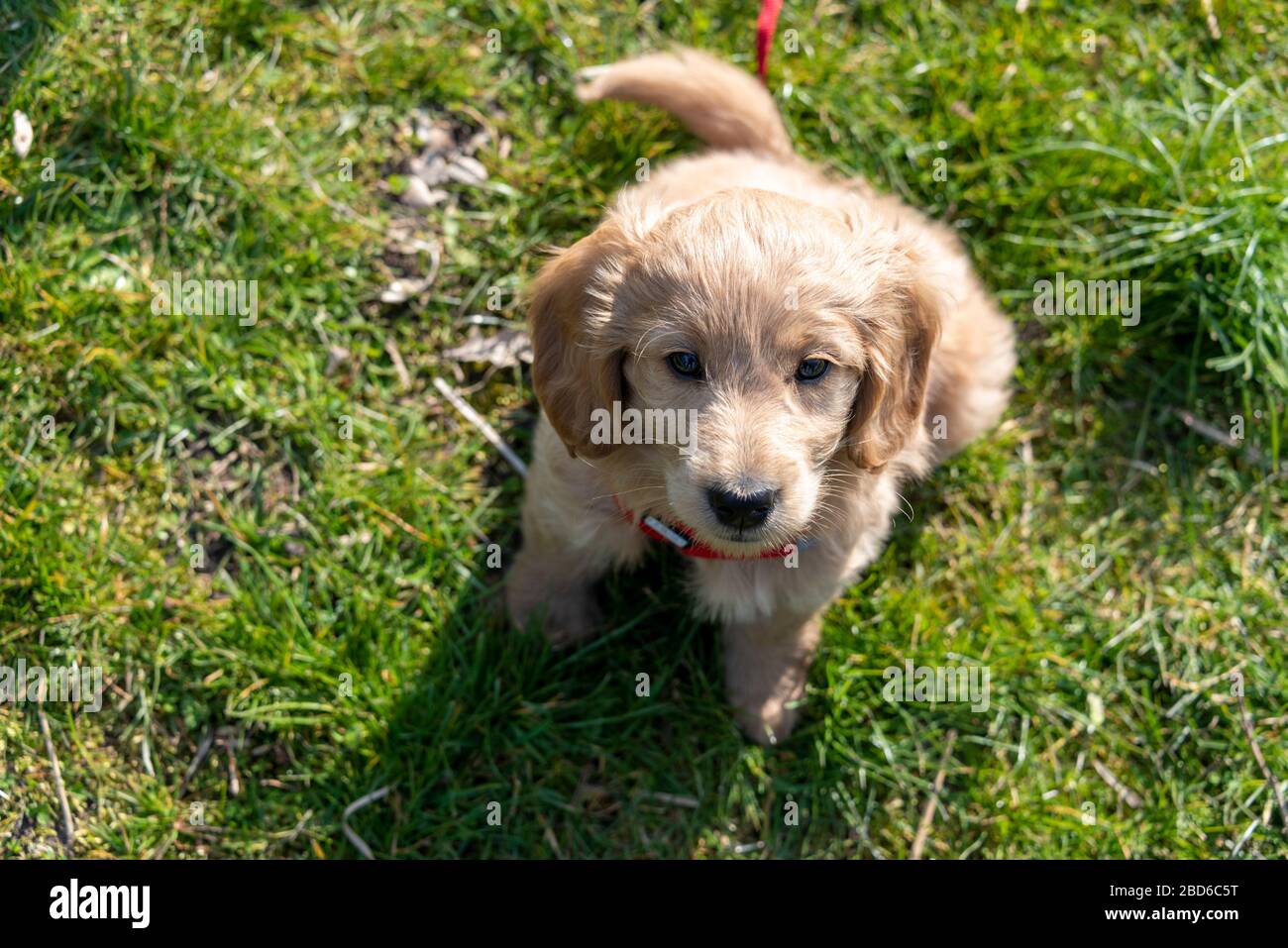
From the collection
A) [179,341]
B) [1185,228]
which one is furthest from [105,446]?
[1185,228]

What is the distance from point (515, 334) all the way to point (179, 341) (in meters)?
1.17

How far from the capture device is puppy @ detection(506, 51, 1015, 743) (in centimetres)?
251

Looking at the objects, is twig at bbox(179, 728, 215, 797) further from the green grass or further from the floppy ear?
the floppy ear

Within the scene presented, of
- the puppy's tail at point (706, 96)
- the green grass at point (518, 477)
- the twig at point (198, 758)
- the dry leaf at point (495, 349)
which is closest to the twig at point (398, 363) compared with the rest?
the green grass at point (518, 477)

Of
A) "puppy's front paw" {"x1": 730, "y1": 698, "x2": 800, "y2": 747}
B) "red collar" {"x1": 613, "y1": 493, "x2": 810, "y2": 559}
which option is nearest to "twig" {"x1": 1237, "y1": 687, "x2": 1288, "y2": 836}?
"puppy's front paw" {"x1": 730, "y1": 698, "x2": 800, "y2": 747}

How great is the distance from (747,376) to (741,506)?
0.32 meters

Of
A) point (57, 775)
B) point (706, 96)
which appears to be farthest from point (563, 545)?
point (57, 775)

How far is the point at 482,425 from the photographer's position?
12.7 feet

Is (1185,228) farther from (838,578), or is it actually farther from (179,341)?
(179,341)

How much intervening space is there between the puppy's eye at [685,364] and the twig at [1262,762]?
2.50 meters

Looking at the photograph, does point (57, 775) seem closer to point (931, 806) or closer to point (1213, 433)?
point (931, 806)

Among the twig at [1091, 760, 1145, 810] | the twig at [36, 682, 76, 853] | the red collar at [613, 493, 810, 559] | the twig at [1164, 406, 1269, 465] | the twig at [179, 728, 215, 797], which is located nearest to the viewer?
the red collar at [613, 493, 810, 559]

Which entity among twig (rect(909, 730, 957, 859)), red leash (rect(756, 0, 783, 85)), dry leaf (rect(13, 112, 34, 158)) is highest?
red leash (rect(756, 0, 783, 85))

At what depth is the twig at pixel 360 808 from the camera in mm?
3404
